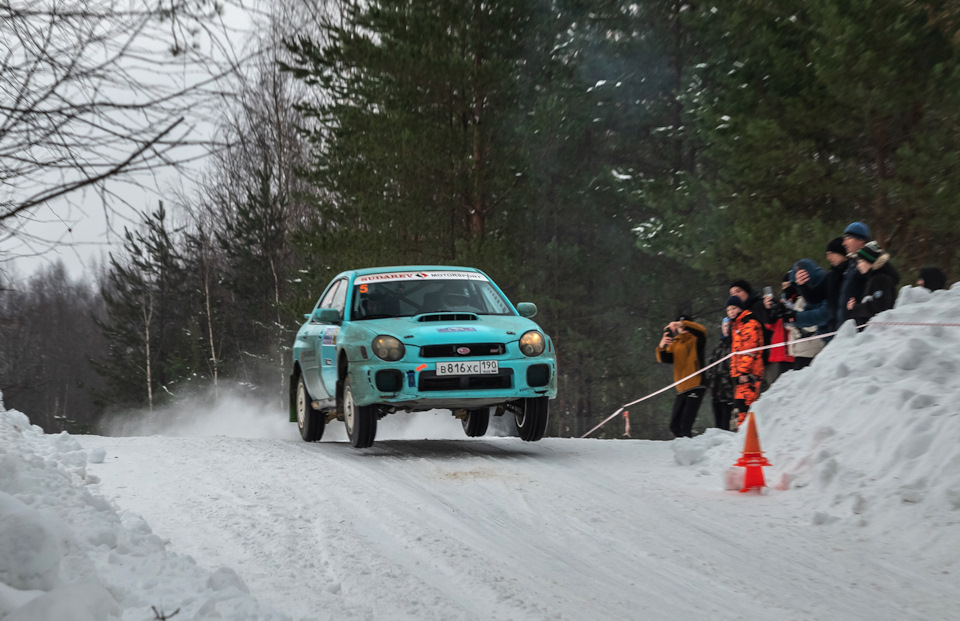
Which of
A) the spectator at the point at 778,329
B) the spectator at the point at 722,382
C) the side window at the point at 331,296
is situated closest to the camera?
the spectator at the point at 778,329

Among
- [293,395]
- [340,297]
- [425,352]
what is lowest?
[293,395]

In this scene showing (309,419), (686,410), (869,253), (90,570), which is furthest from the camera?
(686,410)

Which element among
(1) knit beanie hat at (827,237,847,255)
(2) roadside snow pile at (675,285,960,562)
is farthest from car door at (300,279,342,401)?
(1) knit beanie hat at (827,237,847,255)

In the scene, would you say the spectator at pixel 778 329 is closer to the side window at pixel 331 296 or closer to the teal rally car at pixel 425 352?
the teal rally car at pixel 425 352

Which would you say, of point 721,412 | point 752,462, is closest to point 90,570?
point 752,462

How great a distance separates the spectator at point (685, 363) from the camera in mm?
11336

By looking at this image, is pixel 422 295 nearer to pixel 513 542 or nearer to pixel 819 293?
pixel 819 293

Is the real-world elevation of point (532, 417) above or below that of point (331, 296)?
below

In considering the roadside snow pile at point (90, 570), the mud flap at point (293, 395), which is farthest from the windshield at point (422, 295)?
the roadside snow pile at point (90, 570)

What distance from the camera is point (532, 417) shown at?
31.5 ft

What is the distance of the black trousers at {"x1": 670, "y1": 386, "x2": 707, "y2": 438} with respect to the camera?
11.3m

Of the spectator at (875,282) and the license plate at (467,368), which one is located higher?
the spectator at (875,282)

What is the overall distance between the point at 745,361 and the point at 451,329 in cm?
359

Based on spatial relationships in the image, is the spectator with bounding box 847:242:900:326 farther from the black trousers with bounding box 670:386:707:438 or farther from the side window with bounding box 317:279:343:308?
the side window with bounding box 317:279:343:308
